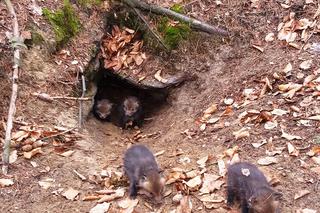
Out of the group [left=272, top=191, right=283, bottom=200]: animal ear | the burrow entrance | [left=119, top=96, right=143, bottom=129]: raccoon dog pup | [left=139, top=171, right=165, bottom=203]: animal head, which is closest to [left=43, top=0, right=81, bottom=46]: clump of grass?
the burrow entrance

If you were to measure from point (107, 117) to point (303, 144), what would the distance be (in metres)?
4.74

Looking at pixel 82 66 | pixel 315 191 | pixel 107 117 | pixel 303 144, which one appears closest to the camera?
pixel 315 191

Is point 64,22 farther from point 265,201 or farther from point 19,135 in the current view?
point 265,201

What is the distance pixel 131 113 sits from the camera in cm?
946

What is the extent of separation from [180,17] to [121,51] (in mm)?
1263

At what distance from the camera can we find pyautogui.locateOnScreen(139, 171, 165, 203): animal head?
5547mm

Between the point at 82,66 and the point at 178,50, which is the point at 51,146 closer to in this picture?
the point at 82,66

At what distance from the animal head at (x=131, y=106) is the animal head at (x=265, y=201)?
15.5 ft

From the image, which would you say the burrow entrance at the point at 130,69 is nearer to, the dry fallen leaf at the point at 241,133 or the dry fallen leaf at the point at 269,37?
the dry fallen leaf at the point at 269,37

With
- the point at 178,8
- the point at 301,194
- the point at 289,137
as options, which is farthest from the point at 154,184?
the point at 178,8

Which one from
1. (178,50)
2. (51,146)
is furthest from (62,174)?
(178,50)

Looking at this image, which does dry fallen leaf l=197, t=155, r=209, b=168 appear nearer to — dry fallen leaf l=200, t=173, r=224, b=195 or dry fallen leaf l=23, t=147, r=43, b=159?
dry fallen leaf l=200, t=173, r=224, b=195

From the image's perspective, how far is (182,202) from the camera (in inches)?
216

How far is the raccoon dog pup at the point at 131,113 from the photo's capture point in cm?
945
